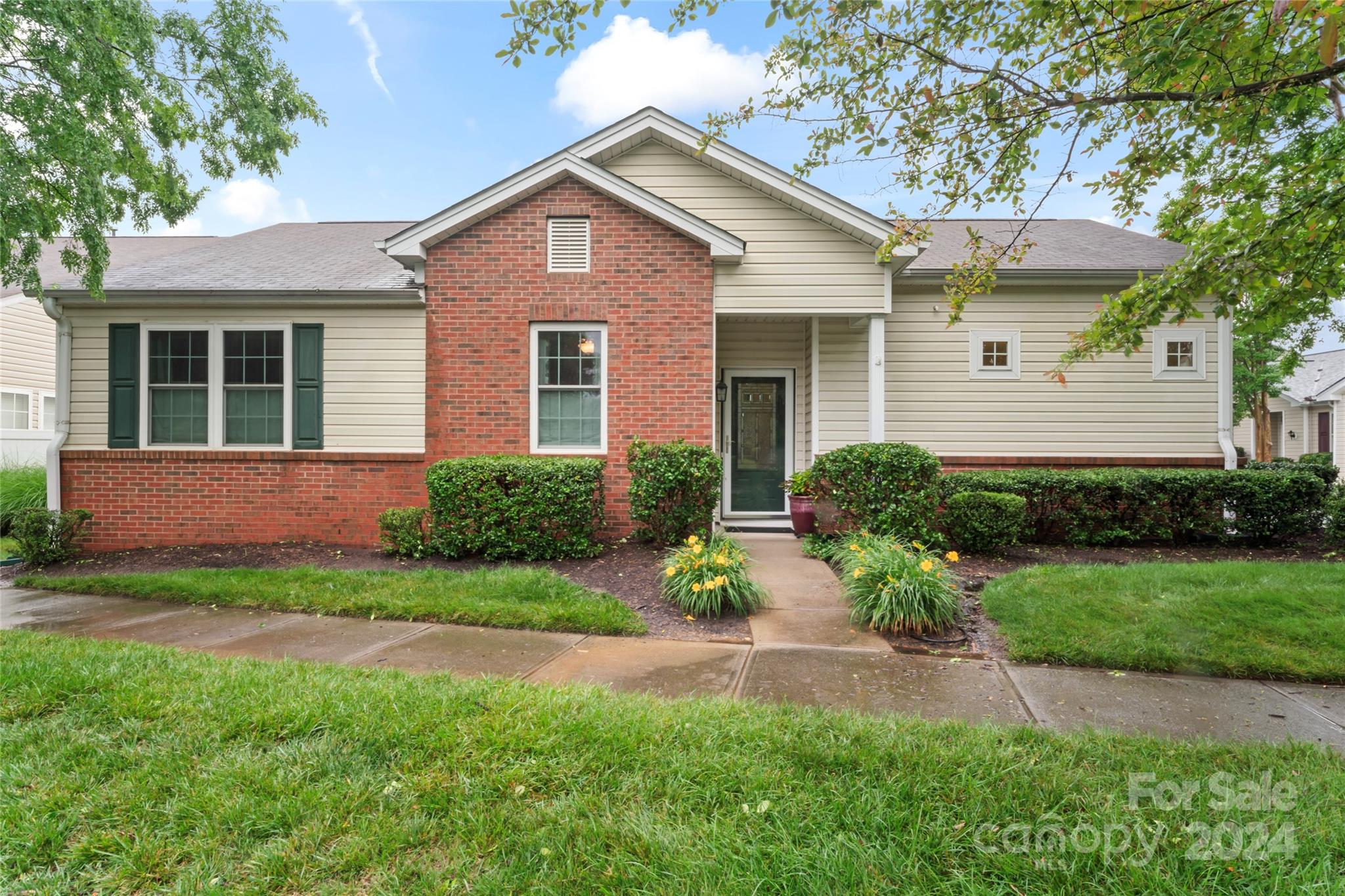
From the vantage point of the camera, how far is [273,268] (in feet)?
30.2

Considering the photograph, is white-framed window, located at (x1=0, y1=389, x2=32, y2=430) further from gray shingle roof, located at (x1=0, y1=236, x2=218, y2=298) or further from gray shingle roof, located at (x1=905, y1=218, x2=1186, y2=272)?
gray shingle roof, located at (x1=905, y1=218, x2=1186, y2=272)

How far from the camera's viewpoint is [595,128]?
350 inches

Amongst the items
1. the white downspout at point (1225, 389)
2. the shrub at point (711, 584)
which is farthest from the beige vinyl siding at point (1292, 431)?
the shrub at point (711, 584)

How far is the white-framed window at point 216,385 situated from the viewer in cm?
845

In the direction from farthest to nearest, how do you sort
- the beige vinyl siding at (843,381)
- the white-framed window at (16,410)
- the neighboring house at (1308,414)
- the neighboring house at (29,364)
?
1. the neighboring house at (1308,414)
2. the white-framed window at (16,410)
3. the neighboring house at (29,364)
4. the beige vinyl siding at (843,381)

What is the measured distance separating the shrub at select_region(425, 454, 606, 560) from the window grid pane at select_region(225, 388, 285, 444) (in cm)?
302

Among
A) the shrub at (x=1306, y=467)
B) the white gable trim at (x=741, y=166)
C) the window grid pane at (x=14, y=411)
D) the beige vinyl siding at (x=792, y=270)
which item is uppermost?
the white gable trim at (x=741, y=166)

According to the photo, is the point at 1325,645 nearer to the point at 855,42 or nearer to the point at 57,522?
the point at 855,42

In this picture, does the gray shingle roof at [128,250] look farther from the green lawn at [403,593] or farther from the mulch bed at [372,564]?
the green lawn at [403,593]

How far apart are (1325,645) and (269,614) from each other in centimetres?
773

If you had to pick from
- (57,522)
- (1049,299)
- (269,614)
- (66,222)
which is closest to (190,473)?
(57,522)

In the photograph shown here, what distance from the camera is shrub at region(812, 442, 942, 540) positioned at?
22.9 feet

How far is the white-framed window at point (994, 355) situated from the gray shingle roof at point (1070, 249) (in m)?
Answer: 0.96

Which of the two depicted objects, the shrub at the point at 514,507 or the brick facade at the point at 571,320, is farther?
the brick facade at the point at 571,320
